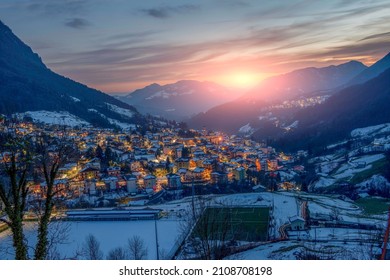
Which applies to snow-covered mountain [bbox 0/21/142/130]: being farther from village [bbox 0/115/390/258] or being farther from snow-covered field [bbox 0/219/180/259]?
snow-covered field [bbox 0/219/180/259]

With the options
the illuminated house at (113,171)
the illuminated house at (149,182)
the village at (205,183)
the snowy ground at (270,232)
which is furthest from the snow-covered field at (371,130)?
the illuminated house at (113,171)

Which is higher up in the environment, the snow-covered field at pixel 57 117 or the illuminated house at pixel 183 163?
the snow-covered field at pixel 57 117

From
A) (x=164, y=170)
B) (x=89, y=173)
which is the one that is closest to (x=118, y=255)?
(x=89, y=173)

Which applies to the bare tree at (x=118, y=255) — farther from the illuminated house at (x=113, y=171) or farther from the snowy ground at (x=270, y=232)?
the illuminated house at (x=113, y=171)

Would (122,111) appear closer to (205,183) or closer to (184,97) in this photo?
(205,183)

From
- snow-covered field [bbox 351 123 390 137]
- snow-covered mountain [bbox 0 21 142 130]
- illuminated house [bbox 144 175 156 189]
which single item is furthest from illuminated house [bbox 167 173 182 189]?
snow-covered field [bbox 351 123 390 137]
